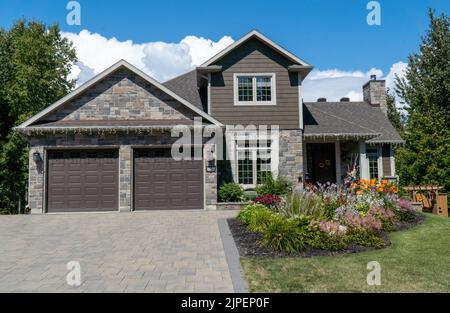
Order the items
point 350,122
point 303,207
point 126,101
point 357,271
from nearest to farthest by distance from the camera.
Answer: point 357,271 < point 303,207 < point 126,101 < point 350,122

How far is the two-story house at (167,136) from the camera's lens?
15.1 meters

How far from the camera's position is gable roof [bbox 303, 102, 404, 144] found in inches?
706

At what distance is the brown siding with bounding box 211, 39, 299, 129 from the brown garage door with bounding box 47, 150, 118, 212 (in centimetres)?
524

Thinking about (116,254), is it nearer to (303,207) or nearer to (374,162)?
(303,207)

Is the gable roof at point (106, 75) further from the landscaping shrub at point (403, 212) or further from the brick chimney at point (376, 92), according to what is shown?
the brick chimney at point (376, 92)

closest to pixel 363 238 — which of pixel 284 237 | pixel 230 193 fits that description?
pixel 284 237

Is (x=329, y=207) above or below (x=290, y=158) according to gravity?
below

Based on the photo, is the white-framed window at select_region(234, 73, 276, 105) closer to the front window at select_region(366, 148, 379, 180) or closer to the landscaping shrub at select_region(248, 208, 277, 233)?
the front window at select_region(366, 148, 379, 180)

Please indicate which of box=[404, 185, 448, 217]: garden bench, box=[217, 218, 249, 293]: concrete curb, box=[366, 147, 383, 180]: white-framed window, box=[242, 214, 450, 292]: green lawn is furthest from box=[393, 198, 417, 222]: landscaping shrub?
box=[366, 147, 383, 180]: white-framed window

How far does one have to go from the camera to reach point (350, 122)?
19.9 metres

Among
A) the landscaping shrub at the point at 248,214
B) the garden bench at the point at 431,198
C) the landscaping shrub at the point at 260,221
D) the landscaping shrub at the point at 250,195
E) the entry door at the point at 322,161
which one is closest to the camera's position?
the landscaping shrub at the point at 260,221

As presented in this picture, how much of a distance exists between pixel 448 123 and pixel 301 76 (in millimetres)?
13349

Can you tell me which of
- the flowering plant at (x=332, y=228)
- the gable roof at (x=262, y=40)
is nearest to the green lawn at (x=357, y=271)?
the flowering plant at (x=332, y=228)

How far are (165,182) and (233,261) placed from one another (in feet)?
29.9
